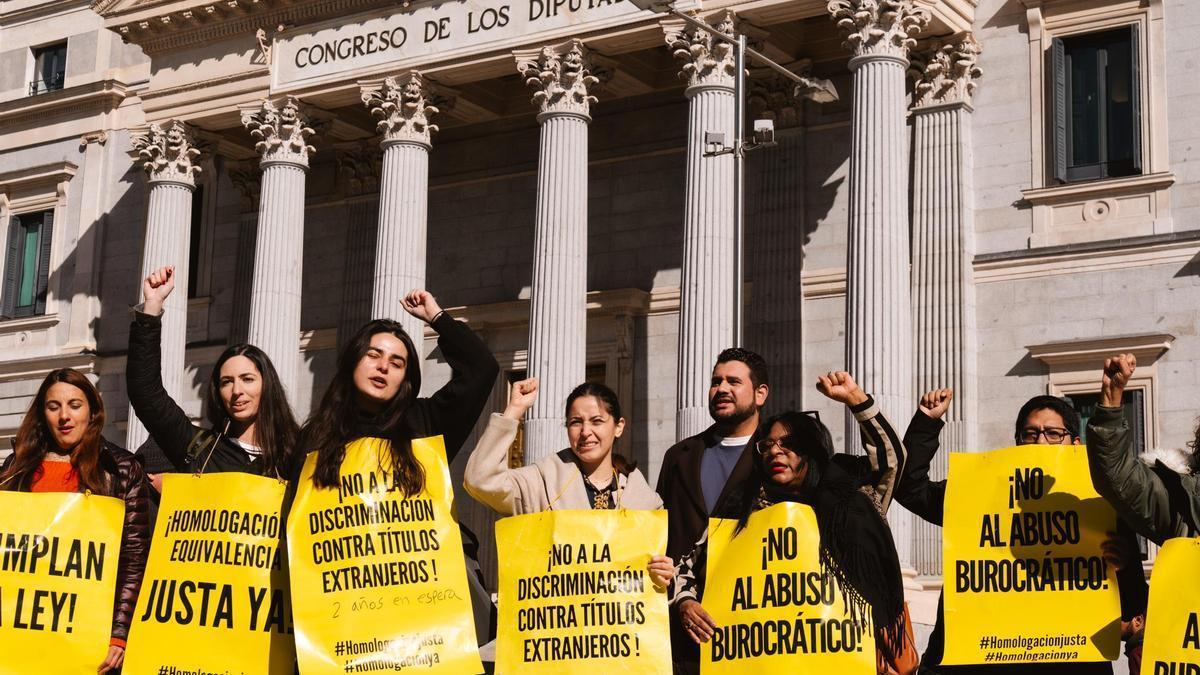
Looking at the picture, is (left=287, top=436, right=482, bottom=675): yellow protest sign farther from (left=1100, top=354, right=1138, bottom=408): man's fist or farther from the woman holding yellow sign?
(left=1100, top=354, right=1138, bottom=408): man's fist

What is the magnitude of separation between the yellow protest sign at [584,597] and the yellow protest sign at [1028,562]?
59.5 inches

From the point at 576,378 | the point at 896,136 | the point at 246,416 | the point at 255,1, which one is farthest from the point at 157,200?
the point at 246,416

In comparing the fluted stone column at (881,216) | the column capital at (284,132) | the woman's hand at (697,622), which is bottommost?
the woman's hand at (697,622)

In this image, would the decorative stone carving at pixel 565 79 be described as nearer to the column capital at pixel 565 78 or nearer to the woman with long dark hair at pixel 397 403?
the column capital at pixel 565 78

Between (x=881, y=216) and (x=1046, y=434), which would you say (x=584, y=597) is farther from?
(x=881, y=216)

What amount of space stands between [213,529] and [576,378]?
1682 cm

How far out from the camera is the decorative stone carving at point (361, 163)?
32938 mm

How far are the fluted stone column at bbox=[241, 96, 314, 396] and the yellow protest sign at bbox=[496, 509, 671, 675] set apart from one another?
67.3ft

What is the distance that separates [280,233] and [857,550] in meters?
22.2

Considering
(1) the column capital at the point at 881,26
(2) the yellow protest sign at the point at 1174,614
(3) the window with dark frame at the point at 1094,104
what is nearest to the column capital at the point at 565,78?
(1) the column capital at the point at 881,26

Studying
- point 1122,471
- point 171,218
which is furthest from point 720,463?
point 171,218

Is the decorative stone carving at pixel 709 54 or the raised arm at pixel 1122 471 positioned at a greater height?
the decorative stone carving at pixel 709 54

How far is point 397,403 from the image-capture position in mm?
8281

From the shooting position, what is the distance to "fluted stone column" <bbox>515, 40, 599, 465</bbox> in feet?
81.8
